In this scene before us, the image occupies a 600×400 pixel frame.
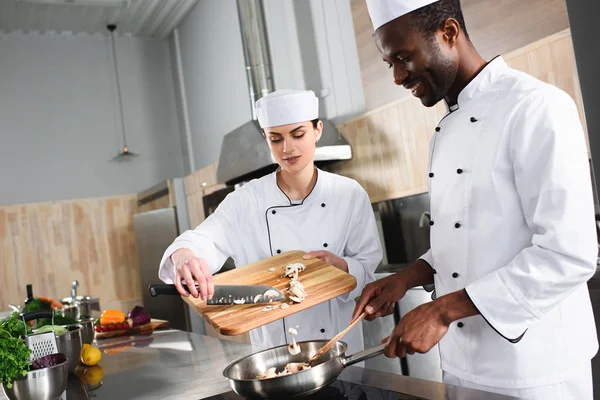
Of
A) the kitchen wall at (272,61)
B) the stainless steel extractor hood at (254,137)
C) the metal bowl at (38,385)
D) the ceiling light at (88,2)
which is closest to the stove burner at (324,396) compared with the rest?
the metal bowl at (38,385)

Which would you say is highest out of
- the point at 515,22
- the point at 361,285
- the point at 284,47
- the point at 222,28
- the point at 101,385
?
the point at 222,28

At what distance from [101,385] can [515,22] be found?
2340mm

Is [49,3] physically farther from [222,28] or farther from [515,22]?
[515,22]

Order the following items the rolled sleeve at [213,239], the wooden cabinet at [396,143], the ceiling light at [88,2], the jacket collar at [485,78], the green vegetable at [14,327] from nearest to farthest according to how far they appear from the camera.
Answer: the jacket collar at [485,78] < the green vegetable at [14,327] < the rolled sleeve at [213,239] < the wooden cabinet at [396,143] < the ceiling light at [88,2]

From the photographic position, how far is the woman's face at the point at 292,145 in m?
2.03

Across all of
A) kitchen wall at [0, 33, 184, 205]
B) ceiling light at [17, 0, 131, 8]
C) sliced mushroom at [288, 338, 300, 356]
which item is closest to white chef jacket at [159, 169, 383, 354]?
sliced mushroom at [288, 338, 300, 356]

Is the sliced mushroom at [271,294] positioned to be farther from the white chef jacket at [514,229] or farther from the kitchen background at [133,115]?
the kitchen background at [133,115]

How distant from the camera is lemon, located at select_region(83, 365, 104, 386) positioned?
1685 millimetres

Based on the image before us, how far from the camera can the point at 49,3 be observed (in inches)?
223

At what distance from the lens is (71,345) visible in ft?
5.53

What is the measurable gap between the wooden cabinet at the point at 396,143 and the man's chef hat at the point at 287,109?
108 centimetres

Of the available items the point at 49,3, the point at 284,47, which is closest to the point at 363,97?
the point at 284,47

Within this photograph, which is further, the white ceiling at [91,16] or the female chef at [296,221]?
the white ceiling at [91,16]

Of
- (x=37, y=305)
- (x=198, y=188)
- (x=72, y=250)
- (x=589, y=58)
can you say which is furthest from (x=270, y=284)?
(x=72, y=250)
